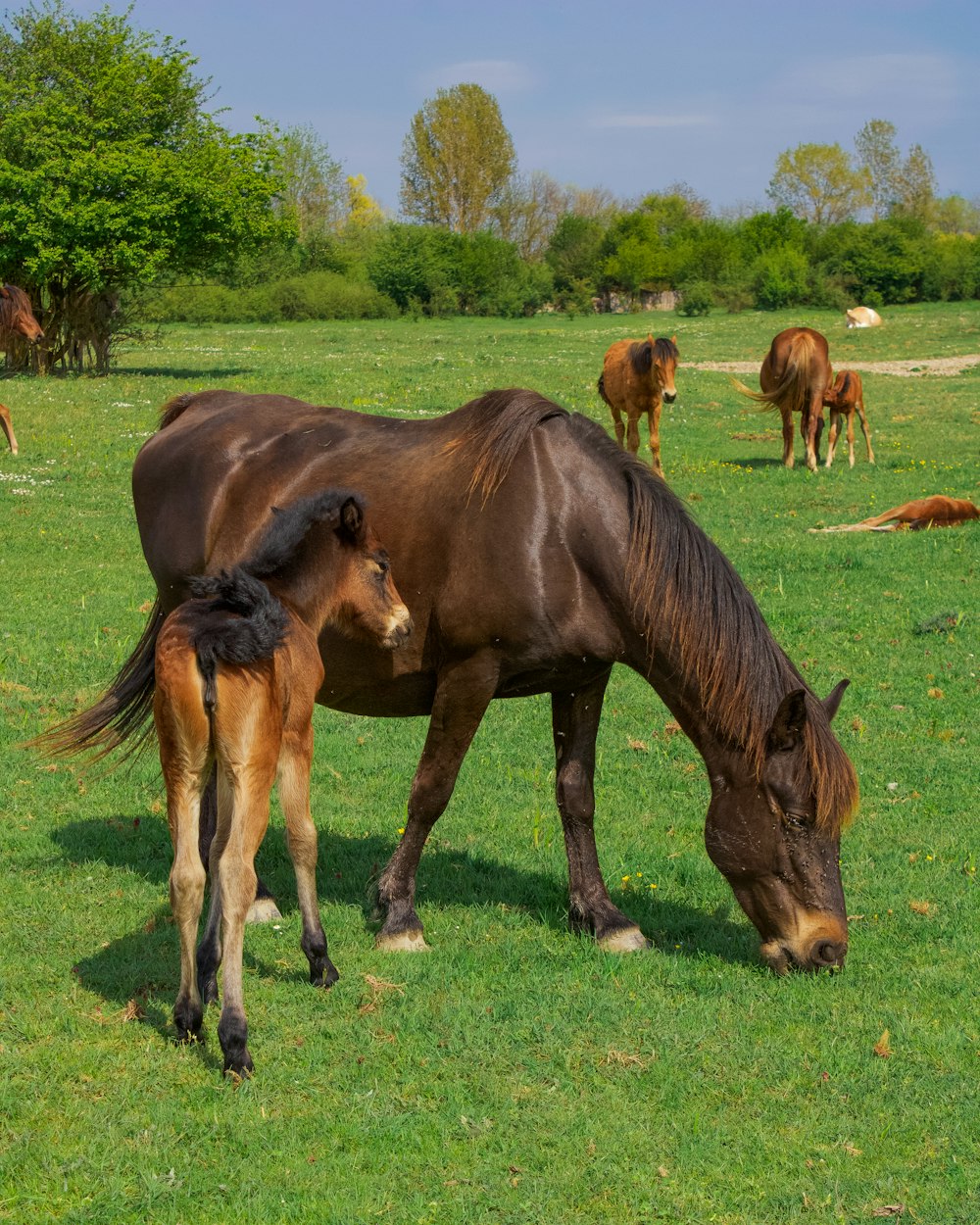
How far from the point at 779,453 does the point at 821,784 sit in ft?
60.8

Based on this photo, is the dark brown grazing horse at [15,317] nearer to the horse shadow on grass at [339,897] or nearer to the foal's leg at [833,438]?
the foal's leg at [833,438]

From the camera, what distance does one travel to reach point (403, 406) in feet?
76.9

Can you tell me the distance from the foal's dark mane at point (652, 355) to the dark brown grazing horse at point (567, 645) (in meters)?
14.5

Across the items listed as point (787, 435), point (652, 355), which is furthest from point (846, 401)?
point (652, 355)

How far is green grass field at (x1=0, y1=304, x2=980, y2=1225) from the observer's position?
4.06 m

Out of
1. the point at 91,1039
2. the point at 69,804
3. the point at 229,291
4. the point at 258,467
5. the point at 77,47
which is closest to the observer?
the point at 91,1039

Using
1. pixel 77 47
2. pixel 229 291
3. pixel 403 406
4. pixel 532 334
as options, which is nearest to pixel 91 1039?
pixel 403 406

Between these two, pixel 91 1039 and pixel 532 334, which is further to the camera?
pixel 532 334

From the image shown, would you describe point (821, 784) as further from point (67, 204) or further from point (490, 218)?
point (490, 218)

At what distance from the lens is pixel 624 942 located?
19.6ft

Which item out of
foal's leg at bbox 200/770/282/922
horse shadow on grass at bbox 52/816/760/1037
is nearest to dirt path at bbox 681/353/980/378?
horse shadow on grass at bbox 52/816/760/1037

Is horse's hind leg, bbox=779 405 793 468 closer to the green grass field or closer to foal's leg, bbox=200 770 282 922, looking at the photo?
the green grass field

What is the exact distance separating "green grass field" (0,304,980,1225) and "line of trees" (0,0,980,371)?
19.0 meters

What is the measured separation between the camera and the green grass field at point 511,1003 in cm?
406
